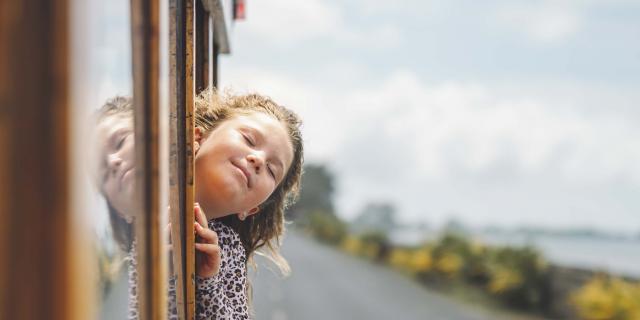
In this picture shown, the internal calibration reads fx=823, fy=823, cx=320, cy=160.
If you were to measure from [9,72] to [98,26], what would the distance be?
0.14 m

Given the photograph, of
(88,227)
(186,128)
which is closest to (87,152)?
(88,227)

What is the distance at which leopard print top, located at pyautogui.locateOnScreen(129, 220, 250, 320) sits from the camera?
191cm

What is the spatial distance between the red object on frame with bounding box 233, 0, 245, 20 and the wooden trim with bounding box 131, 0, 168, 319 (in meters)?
1.59

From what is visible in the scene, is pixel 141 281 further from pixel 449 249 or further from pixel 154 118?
pixel 449 249

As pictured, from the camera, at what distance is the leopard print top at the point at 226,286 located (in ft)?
6.27

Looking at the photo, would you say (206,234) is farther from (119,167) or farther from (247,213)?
(119,167)

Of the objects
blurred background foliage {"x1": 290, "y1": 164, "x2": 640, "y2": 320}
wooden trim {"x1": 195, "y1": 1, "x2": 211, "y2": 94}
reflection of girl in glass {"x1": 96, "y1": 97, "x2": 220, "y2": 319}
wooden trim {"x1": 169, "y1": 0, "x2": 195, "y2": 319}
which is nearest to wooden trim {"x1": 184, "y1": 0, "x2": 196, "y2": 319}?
wooden trim {"x1": 169, "y1": 0, "x2": 195, "y2": 319}

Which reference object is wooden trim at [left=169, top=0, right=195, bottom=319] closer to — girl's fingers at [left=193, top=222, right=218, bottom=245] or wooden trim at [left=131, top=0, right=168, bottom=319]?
girl's fingers at [left=193, top=222, right=218, bottom=245]

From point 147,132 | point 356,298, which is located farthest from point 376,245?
point 147,132

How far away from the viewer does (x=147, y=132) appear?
0.98 metres

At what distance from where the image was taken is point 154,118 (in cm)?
98

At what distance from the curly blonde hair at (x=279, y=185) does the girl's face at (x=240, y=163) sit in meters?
0.04

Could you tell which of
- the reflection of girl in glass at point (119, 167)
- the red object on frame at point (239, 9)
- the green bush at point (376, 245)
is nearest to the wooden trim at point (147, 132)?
the reflection of girl in glass at point (119, 167)

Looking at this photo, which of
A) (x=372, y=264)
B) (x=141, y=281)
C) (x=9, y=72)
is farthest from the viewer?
(x=372, y=264)
